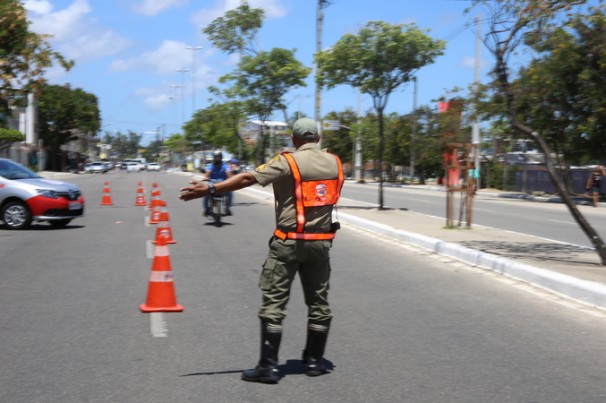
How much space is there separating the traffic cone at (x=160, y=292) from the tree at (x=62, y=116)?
78864 millimetres

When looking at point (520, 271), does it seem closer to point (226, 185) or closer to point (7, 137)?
point (226, 185)

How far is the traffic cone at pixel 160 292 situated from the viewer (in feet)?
24.3

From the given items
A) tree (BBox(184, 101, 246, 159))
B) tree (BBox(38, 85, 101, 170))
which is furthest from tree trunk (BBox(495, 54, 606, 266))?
tree (BBox(38, 85, 101, 170))

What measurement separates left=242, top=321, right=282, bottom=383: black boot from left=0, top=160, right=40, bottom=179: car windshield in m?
12.4

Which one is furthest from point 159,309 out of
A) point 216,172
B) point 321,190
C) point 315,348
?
point 216,172

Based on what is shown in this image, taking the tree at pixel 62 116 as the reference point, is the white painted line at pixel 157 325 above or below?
below

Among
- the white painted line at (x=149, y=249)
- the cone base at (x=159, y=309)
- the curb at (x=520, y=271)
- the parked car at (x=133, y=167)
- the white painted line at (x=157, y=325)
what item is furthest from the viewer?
the parked car at (x=133, y=167)

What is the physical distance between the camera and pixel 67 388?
15.9 feet

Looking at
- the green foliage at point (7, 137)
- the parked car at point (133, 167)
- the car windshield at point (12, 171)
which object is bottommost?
the parked car at point (133, 167)

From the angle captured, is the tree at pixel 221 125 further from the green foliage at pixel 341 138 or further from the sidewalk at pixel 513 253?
the sidewalk at pixel 513 253

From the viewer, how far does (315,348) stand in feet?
17.2

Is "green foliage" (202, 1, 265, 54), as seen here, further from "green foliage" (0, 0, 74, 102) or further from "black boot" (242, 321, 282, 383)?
"black boot" (242, 321, 282, 383)

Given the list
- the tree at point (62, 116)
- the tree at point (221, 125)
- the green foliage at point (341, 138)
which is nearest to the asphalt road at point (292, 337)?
the tree at point (221, 125)

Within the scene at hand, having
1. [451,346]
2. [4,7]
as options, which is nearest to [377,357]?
[451,346]
